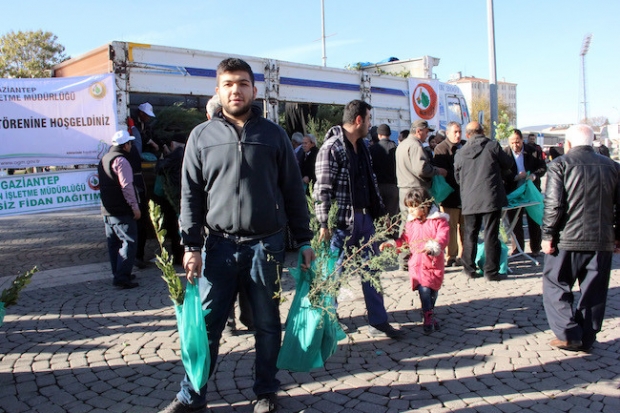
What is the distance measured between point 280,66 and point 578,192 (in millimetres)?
5791

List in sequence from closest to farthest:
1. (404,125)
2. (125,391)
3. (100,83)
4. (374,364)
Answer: (125,391) → (374,364) → (100,83) → (404,125)

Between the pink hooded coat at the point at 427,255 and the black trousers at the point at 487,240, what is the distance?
1.71 m

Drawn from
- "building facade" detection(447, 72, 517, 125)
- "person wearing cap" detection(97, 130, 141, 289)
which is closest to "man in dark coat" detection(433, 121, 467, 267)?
"person wearing cap" detection(97, 130, 141, 289)

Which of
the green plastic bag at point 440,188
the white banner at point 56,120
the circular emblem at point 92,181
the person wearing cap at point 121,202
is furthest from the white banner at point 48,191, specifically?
the green plastic bag at point 440,188

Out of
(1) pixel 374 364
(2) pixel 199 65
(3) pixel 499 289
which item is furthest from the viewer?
(2) pixel 199 65

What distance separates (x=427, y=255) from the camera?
4.54 meters

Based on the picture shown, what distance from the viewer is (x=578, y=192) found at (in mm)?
4078

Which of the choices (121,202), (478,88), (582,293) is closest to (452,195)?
(582,293)

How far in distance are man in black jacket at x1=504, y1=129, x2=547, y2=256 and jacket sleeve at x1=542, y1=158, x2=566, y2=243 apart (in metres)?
3.23

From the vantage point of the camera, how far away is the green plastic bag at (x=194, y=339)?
2.99m

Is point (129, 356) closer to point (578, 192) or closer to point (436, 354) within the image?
point (436, 354)

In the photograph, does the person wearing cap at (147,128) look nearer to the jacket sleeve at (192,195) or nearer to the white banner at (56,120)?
the white banner at (56,120)

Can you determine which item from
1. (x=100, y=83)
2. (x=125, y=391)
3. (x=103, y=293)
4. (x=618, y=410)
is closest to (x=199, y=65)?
(x=100, y=83)

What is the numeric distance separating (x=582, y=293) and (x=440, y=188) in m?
3.04
